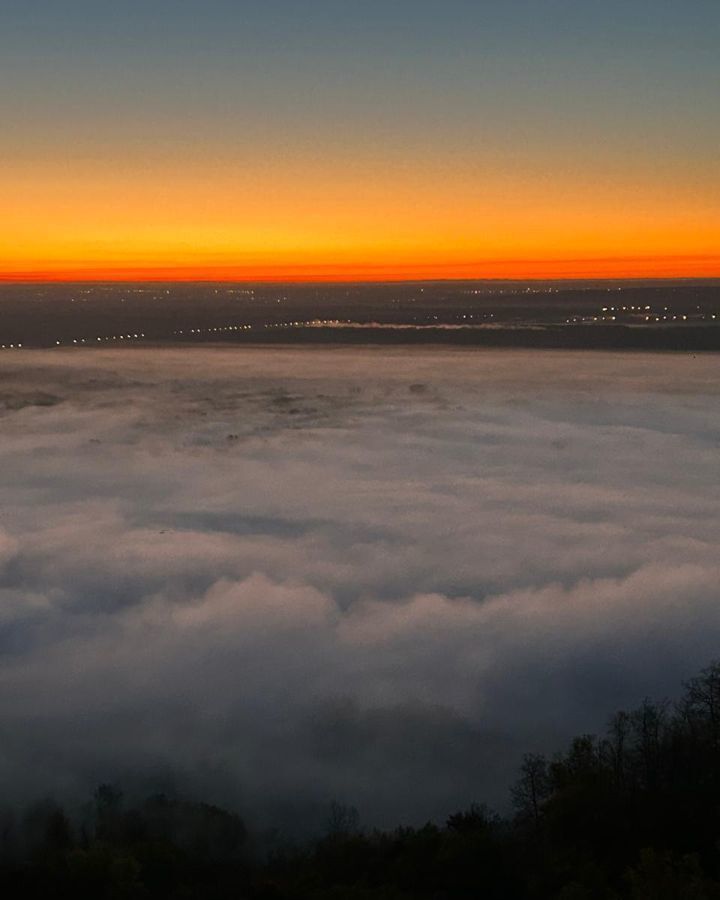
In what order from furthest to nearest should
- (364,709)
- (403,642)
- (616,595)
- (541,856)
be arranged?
1. (616,595)
2. (403,642)
3. (364,709)
4. (541,856)

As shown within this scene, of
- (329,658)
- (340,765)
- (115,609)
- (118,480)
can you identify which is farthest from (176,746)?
(118,480)

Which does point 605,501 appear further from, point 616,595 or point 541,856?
point 541,856

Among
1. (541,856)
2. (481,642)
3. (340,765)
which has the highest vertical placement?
(541,856)

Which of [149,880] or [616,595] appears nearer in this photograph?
[149,880]

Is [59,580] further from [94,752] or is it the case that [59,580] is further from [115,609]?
[94,752]

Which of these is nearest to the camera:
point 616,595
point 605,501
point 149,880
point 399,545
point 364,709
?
point 149,880

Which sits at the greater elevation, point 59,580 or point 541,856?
point 541,856

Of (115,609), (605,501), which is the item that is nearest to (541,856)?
(115,609)
